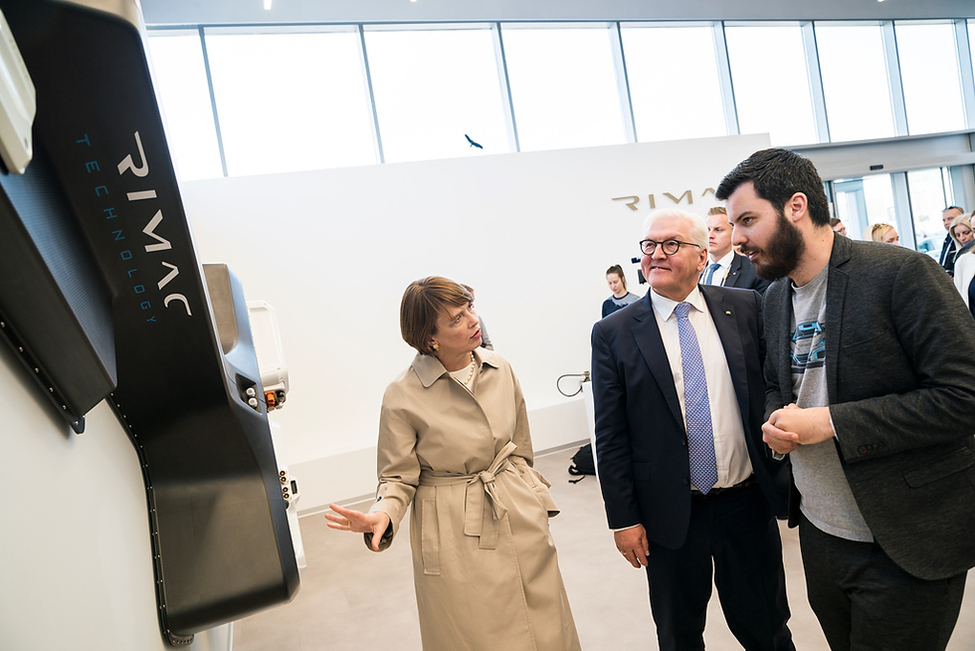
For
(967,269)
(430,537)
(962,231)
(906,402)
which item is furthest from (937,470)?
(962,231)

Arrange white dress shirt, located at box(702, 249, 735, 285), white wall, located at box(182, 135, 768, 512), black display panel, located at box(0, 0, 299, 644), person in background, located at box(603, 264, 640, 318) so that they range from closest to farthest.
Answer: black display panel, located at box(0, 0, 299, 644) → white dress shirt, located at box(702, 249, 735, 285) → white wall, located at box(182, 135, 768, 512) → person in background, located at box(603, 264, 640, 318)

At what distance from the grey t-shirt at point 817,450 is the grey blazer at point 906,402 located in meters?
0.06

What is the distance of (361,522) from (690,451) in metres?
1.02

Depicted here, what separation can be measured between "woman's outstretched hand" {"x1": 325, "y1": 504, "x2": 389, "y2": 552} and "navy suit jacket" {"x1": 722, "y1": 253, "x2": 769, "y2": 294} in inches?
95.1

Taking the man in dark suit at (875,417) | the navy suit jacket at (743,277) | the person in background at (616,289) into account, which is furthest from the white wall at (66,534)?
the person in background at (616,289)

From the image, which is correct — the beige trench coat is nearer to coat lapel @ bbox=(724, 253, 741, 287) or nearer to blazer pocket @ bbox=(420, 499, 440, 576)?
blazer pocket @ bbox=(420, 499, 440, 576)

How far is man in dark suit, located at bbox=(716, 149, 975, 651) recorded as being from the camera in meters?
1.38

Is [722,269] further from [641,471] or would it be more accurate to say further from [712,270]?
[641,471]

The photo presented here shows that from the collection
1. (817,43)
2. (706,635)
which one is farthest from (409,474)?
(817,43)

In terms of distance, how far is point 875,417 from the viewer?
140cm

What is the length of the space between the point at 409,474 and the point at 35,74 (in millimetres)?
1406

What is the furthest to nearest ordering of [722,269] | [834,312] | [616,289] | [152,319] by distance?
[616,289], [722,269], [834,312], [152,319]

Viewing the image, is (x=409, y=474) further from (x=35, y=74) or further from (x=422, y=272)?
(x=422, y=272)

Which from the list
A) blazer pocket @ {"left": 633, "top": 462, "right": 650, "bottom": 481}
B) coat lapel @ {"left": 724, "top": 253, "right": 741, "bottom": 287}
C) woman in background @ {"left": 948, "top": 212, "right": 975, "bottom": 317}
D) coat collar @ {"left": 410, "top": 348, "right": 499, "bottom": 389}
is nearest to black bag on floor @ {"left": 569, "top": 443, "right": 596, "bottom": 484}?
coat lapel @ {"left": 724, "top": 253, "right": 741, "bottom": 287}
